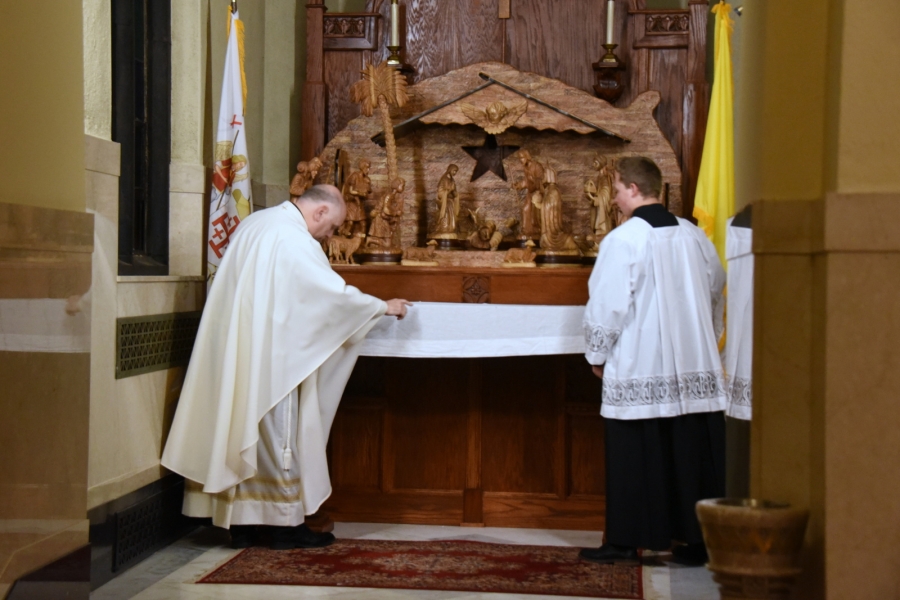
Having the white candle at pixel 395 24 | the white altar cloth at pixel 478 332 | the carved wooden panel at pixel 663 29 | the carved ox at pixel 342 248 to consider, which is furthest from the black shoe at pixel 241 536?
the carved wooden panel at pixel 663 29

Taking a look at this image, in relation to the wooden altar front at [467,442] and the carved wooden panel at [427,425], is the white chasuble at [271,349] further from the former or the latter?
the carved wooden panel at [427,425]

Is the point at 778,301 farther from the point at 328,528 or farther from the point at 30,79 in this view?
the point at 328,528

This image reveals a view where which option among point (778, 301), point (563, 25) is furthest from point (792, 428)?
point (563, 25)

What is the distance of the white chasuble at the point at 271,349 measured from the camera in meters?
5.74

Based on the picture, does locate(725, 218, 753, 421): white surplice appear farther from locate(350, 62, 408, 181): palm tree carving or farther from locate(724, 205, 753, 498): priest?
locate(350, 62, 408, 181): palm tree carving

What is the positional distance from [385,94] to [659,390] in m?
2.58

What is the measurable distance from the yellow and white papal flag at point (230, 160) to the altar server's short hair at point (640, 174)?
2118mm

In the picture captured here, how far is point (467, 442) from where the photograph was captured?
21.5ft

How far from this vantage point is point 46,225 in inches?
152

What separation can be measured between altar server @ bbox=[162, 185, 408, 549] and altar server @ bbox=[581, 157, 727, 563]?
1.13 m

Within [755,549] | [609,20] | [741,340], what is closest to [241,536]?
[741,340]

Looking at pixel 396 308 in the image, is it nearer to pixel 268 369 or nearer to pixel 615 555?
pixel 268 369

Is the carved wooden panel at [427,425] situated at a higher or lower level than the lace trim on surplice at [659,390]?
lower

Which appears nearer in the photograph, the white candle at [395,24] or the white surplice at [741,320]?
the white surplice at [741,320]
